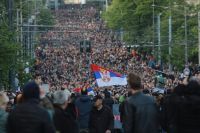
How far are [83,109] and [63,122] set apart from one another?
7.05 metres

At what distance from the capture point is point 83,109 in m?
20.4

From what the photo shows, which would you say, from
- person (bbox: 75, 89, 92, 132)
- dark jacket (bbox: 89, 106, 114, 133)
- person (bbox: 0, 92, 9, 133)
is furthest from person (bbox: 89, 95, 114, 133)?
person (bbox: 0, 92, 9, 133)

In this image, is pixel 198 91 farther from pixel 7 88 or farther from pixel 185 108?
pixel 7 88

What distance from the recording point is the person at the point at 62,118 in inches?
525

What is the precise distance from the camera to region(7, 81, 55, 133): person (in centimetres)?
1172

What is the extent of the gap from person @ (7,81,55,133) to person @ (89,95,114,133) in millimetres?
7013

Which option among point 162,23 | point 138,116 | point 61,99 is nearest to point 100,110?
point 138,116

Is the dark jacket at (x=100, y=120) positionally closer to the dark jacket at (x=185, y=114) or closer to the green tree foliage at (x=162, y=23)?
the dark jacket at (x=185, y=114)

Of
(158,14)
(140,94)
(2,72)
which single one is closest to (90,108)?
(140,94)

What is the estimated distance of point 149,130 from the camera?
13625 mm

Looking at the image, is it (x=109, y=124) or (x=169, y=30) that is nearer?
(x=109, y=124)

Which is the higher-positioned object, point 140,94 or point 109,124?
point 140,94

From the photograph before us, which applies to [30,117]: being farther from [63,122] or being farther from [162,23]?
[162,23]

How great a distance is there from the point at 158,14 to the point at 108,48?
24908 mm
